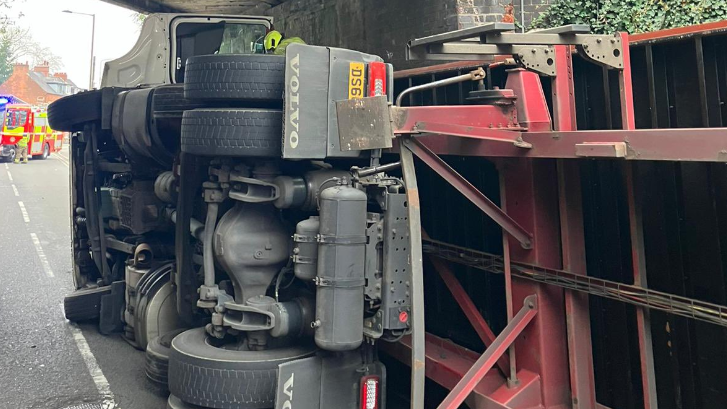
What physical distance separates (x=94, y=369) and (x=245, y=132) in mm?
2928

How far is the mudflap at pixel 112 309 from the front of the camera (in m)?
6.69

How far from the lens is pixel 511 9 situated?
8.22 meters

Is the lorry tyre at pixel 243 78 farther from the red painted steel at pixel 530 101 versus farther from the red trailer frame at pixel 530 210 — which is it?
the red painted steel at pixel 530 101

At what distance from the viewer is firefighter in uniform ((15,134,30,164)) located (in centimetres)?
3130

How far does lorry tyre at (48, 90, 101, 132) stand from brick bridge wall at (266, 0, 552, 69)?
4.08 m

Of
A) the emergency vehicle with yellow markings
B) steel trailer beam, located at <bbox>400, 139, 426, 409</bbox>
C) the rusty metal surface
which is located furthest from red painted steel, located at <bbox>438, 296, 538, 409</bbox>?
the emergency vehicle with yellow markings

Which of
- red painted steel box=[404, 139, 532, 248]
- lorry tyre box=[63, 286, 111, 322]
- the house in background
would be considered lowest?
lorry tyre box=[63, 286, 111, 322]

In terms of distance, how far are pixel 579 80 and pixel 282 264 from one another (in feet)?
6.80

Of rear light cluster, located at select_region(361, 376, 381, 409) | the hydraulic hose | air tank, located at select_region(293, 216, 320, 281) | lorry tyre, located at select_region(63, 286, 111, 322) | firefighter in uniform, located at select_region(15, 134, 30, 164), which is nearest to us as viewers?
air tank, located at select_region(293, 216, 320, 281)

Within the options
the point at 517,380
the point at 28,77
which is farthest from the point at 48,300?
the point at 28,77

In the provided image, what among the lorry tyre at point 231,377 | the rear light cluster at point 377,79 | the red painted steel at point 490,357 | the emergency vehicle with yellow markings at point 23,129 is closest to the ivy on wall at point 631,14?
the rear light cluster at point 377,79

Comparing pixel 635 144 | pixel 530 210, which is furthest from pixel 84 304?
pixel 635 144

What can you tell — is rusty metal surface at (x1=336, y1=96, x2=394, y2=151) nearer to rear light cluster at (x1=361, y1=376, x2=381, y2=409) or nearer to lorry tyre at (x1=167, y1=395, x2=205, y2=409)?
rear light cluster at (x1=361, y1=376, x2=381, y2=409)

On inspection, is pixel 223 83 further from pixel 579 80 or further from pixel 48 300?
pixel 48 300
